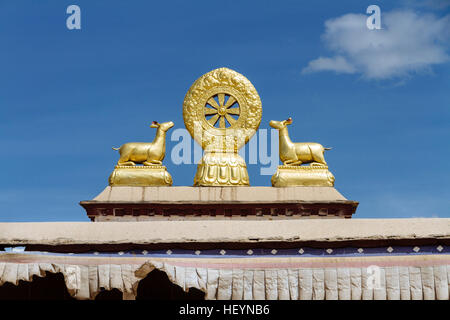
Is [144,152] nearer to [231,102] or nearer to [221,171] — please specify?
[221,171]

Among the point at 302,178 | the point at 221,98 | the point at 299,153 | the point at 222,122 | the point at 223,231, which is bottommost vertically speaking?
the point at 223,231

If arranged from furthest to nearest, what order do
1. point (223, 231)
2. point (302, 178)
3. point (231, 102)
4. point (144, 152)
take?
point (231, 102) → point (144, 152) → point (302, 178) → point (223, 231)

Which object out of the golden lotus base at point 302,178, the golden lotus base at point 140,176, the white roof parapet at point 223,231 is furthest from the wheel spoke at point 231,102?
the white roof parapet at point 223,231

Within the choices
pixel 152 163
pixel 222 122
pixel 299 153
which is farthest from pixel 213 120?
pixel 299 153

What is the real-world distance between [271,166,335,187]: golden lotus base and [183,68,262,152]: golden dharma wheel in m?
0.97

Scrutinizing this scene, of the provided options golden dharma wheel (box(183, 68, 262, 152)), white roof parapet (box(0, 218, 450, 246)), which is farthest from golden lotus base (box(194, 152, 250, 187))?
white roof parapet (box(0, 218, 450, 246))

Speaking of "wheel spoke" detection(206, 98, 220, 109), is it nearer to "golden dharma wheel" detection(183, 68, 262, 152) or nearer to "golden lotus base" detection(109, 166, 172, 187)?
"golden dharma wheel" detection(183, 68, 262, 152)

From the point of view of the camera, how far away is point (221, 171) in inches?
474

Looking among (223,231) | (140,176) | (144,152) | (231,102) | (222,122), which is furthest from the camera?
(231,102)

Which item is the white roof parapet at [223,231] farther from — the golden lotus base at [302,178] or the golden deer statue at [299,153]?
the golden deer statue at [299,153]

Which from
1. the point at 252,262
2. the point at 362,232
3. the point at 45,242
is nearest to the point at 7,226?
the point at 45,242

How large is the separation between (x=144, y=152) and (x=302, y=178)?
2876mm

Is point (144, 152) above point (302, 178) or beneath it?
above
